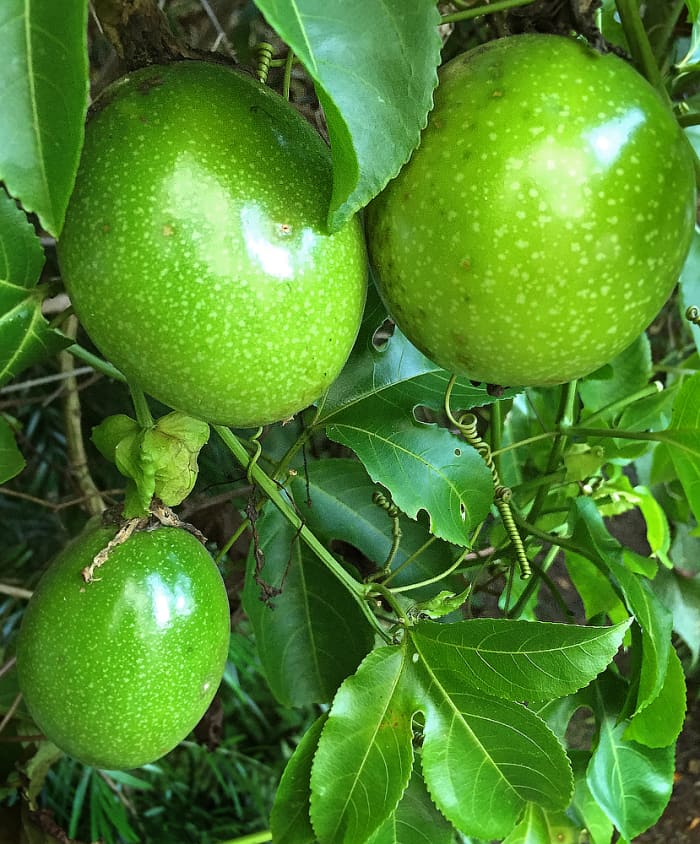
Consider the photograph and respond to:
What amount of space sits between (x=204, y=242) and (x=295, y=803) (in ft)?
1.77

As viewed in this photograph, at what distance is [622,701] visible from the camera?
86 centimetres

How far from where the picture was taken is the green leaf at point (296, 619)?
0.84 m

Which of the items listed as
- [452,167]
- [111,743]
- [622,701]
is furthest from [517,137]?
[622,701]

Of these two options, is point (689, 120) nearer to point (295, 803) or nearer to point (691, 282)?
point (691, 282)

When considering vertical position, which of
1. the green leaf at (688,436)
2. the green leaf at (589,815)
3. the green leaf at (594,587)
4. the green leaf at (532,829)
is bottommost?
the green leaf at (589,815)

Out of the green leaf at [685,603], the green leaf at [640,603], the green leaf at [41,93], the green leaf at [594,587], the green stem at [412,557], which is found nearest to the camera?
the green leaf at [41,93]

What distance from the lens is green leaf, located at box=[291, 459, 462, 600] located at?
32.9 inches

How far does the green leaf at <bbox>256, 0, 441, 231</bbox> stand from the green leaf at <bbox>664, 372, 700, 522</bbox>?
463 millimetres

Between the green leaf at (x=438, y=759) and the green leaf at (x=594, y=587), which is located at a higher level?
the green leaf at (x=438, y=759)

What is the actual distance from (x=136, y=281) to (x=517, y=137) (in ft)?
0.75

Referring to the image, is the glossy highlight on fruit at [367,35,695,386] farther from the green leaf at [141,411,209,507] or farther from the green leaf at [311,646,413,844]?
the green leaf at [311,646,413,844]

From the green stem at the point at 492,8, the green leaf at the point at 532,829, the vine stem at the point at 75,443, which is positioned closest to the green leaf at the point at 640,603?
the green leaf at the point at 532,829

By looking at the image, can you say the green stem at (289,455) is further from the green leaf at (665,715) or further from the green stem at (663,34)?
the green stem at (663,34)

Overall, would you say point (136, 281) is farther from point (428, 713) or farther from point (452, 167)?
point (428, 713)
